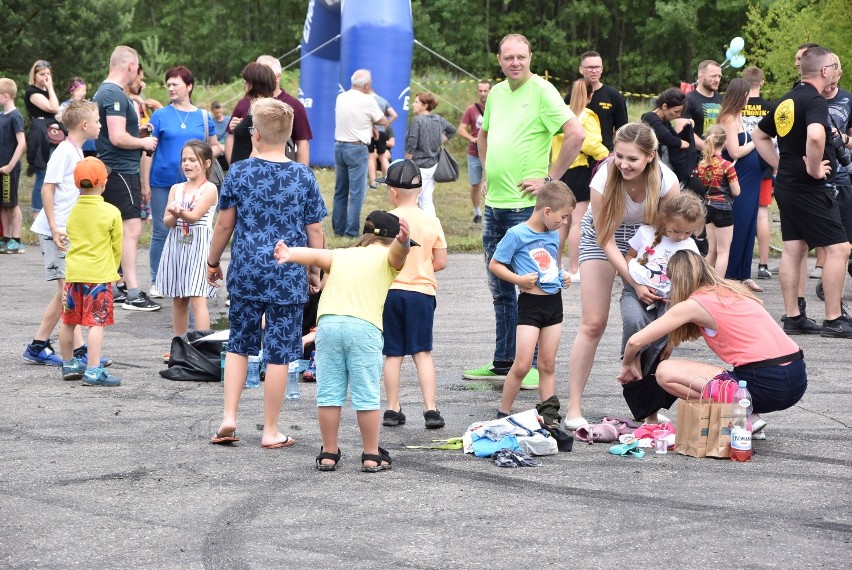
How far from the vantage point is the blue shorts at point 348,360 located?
5.66m

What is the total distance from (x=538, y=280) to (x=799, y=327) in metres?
3.99

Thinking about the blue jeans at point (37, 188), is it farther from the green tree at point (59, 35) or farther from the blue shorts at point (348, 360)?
the blue shorts at point (348, 360)

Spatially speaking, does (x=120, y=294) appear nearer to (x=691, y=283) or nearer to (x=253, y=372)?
(x=253, y=372)

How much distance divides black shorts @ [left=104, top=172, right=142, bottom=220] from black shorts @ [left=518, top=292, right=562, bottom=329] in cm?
504

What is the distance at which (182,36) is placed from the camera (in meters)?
56.2

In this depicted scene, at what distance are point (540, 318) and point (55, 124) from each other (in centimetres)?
870

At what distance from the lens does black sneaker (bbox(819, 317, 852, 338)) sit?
9594 mm

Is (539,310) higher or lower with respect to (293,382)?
higher

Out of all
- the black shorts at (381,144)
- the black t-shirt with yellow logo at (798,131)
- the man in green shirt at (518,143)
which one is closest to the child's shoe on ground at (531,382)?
the man in green shirt at (518,143)

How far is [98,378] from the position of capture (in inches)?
301

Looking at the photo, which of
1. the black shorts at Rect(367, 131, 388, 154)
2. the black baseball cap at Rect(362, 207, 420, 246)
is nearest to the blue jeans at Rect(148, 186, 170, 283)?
the black baseball cap at Rect(362, 207, 420, 246)

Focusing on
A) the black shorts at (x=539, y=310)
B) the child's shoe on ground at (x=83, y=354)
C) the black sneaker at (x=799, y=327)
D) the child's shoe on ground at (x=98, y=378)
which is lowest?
the child's shoe on ground at (x=98, y=378)

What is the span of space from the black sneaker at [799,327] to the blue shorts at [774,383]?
3.70 metres

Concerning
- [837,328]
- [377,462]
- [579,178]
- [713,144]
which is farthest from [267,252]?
[713,144]
